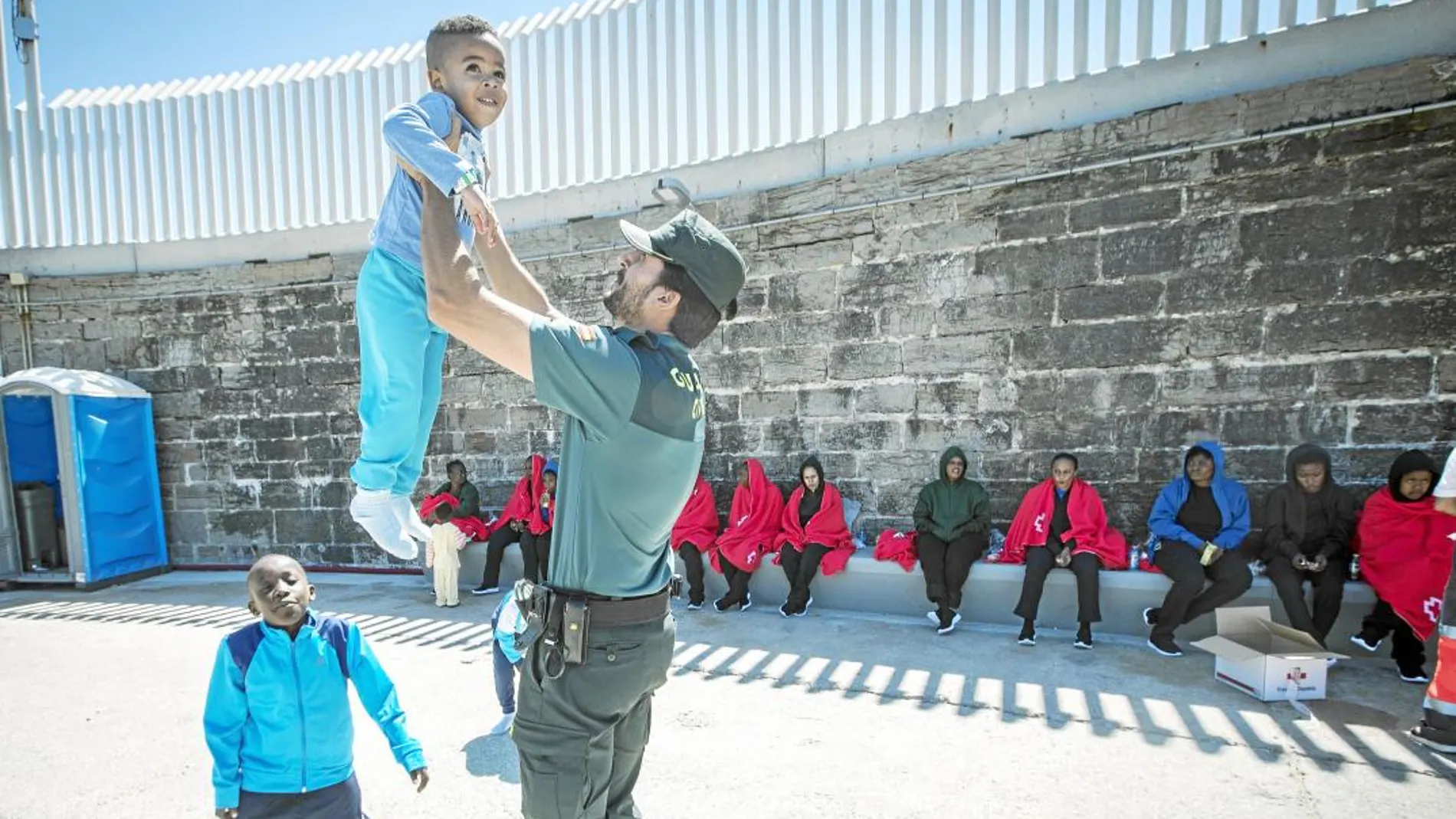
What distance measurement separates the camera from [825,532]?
5797mm

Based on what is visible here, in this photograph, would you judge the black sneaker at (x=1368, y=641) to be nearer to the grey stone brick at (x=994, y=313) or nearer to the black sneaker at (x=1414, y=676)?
the black sneaker at (x=1414, y=676)

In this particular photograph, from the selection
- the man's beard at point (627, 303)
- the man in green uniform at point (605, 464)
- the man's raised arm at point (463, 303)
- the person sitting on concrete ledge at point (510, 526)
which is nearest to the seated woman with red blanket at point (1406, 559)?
the man in green uniform at point (605, 464)

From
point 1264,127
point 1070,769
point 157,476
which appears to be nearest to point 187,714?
point 1070,769

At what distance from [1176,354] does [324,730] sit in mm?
5533

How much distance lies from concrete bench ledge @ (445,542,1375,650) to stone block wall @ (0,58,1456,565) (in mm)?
602

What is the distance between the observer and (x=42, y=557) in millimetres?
7977

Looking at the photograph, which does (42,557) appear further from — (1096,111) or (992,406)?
(1096,111)

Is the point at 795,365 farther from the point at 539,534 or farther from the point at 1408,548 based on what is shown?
the point at 1408,548

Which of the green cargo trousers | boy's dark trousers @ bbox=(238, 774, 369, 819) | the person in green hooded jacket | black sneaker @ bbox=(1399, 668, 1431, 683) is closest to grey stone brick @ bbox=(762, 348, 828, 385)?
the person in green hooded jacket

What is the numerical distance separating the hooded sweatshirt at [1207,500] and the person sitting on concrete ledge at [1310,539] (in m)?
0.16

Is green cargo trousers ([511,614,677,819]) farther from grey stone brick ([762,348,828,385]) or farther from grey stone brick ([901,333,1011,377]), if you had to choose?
grey stone brick ([762,348,828,385])

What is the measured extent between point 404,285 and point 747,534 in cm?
459

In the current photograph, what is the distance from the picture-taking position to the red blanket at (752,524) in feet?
19.3

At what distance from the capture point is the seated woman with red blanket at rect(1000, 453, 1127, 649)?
4.82 metres
